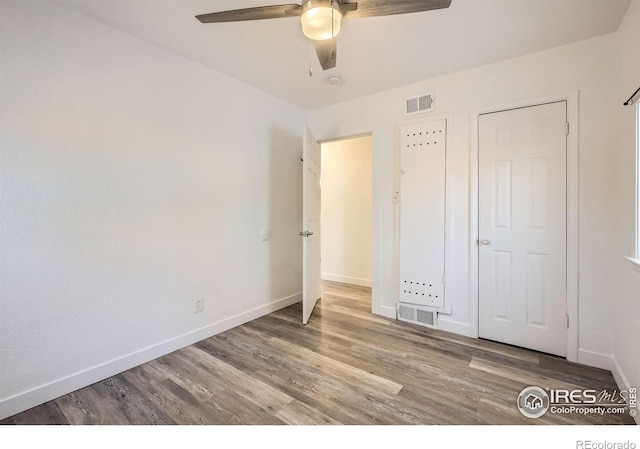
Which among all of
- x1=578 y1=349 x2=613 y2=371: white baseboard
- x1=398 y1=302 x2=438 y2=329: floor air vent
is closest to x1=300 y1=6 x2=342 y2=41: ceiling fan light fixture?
x1=398 y1=302 x2=438 y2=329: floor air vent

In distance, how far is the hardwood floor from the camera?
5.38ft

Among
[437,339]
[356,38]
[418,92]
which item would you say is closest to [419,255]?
[437,339]

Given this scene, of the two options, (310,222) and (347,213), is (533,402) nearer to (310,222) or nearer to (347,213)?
(310,222)

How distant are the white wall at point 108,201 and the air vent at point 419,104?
1.63 metres

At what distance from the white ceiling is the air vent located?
0.19 metres

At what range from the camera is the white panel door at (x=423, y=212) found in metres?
2.83

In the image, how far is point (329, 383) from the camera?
1.96 metres

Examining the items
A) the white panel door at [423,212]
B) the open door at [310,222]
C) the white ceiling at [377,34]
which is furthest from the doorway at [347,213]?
the white ceiling at [377,34]

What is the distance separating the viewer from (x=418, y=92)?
293 cm

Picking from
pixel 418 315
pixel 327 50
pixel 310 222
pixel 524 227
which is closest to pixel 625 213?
pixel 524 227

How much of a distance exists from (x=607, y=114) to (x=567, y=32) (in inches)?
26.6

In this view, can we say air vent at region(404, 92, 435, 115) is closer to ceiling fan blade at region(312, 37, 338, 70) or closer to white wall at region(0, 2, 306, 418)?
ceiling fan blade at region(312, 37, 338, 70)

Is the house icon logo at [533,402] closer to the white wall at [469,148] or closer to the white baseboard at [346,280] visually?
the white wall at [469,148]

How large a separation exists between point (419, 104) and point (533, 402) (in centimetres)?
263
